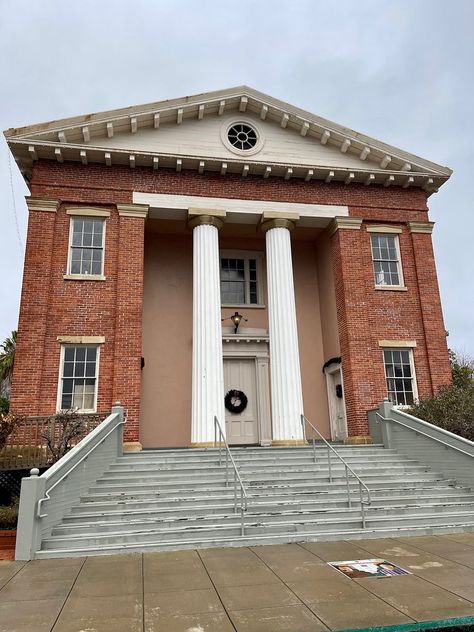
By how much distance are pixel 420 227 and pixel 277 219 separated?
5.26m

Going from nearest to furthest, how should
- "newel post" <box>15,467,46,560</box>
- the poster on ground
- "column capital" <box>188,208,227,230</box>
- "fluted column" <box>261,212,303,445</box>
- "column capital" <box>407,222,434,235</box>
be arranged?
the poster on ground < "newel post" <box>15,467,46,560</box> < "fluted column" <box>261,212,303,445</box> < "column capital" <box>188,208,227,230</box> < "column capital" <box>407,222,434,235</box>

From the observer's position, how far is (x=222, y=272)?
19016mm

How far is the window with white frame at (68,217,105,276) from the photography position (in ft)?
51.7

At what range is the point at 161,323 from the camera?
17.9m

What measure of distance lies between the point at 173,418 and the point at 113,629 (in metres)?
12.3

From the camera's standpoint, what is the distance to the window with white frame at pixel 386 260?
1752 centimetres

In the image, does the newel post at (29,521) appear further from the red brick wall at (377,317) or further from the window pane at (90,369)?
the red brick wall at (377,317)

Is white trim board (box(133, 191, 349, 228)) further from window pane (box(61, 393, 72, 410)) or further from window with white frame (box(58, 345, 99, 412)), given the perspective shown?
window pane (box(61, 393, 72, 410))

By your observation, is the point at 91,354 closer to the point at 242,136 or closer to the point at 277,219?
the point at 277,219

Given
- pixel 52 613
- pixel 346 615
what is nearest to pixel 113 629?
pixel 52 613

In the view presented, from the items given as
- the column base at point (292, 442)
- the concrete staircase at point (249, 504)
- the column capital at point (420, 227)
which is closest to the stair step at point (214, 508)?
the concrete staircase at point (249, 504)

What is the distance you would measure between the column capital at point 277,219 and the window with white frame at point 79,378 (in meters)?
6.73

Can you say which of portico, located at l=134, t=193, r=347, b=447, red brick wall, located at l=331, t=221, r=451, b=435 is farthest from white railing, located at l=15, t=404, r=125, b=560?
red brick wall, located at l=331, t=221, r=451, b=435

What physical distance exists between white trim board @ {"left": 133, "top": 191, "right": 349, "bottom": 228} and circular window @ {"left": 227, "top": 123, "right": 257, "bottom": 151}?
1997 millimetres
